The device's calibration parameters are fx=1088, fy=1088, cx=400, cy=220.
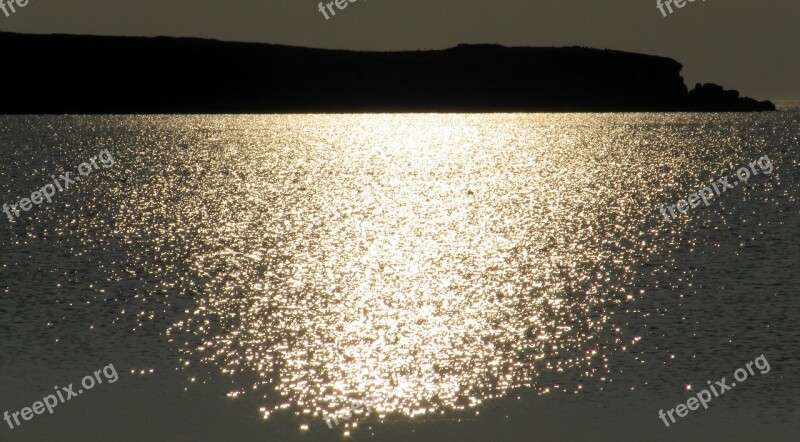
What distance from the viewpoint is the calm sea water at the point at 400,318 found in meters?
27.9

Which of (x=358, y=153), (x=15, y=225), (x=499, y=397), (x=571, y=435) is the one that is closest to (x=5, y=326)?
(x=499, y=397)

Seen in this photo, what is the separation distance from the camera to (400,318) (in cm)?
3947

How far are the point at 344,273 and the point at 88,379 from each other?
20.7 m

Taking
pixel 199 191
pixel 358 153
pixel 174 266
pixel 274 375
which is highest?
pixel 358 153

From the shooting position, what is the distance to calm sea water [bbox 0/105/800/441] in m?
27.9

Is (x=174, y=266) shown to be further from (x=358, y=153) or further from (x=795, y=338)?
(x=358, y=153)

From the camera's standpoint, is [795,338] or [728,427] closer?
[728,427]

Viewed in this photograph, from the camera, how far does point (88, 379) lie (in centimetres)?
3117

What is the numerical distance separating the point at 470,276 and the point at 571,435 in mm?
23543

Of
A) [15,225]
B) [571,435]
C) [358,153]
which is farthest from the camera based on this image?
[358,153]

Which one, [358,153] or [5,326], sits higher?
[358,153]

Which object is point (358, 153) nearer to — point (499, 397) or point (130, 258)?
point (130, 258)

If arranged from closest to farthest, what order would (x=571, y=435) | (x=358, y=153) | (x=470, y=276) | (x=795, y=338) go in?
(x=571, y=435) < (x=795, y=338) < (x=470, y=276) < (x=358, y=153)

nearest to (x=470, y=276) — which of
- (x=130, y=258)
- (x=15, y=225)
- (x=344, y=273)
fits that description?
(x=344, y=273)
